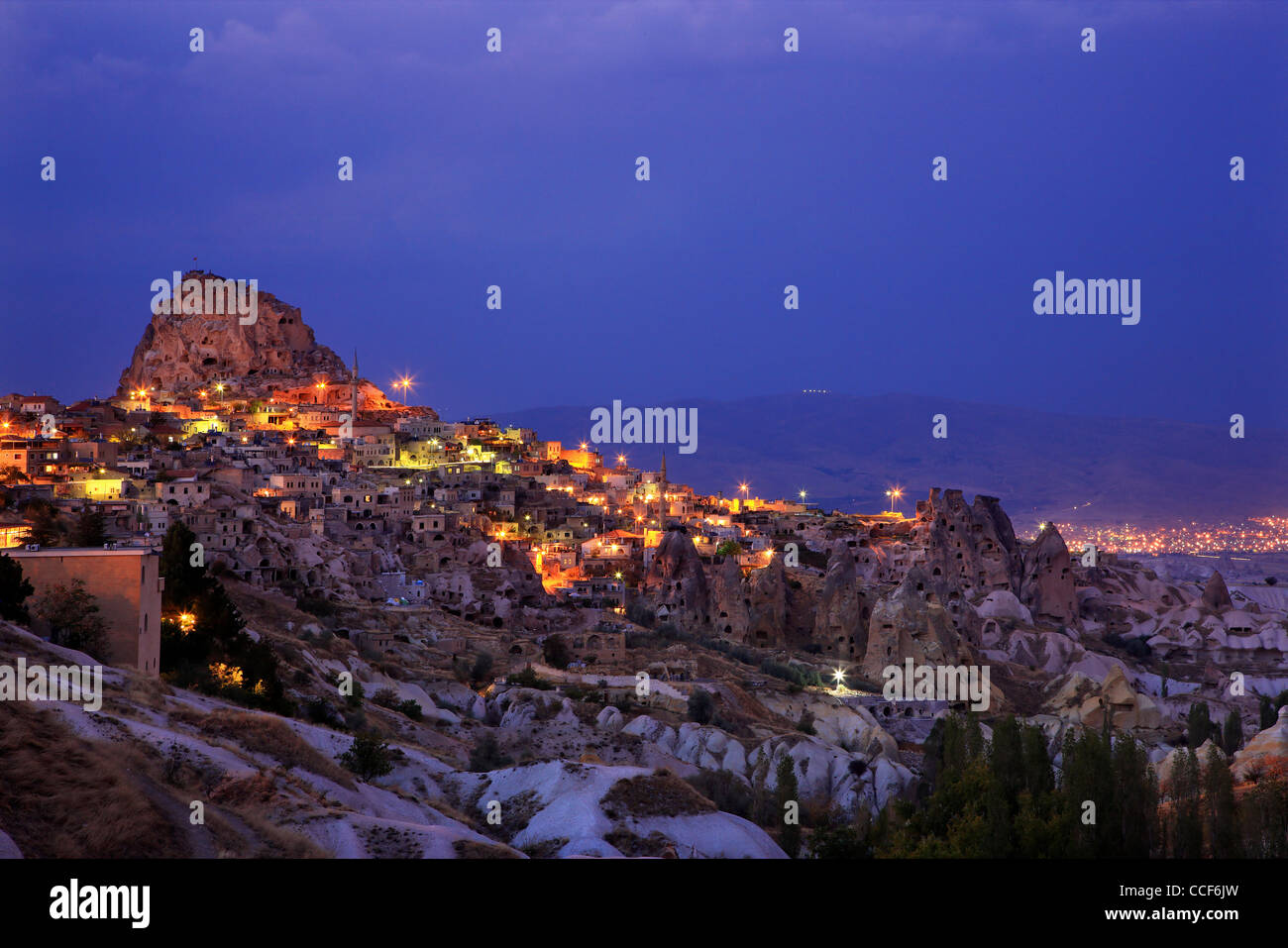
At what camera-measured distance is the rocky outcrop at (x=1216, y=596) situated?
209 feet

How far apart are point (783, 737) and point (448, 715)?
892cm

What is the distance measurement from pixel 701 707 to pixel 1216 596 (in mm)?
39342

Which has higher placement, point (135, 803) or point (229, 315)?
point (229, 315)

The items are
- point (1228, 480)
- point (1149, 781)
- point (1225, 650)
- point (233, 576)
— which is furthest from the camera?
point (1228, 480)

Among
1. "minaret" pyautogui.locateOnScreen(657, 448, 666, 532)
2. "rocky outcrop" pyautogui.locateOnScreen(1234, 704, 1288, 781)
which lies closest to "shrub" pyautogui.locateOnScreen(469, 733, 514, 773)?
"rocky outcrop" pyautogui.locateOnScreen(1234, 704, 1288, 781)

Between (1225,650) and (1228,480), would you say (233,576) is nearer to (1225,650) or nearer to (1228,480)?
(1225,650)

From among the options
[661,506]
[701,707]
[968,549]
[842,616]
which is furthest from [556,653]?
[661,506]

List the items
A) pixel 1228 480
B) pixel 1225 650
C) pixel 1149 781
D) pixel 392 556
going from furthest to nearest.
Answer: pixel 1228 480, pixel 1225 650, pixel 392 556, pixel 1149 781

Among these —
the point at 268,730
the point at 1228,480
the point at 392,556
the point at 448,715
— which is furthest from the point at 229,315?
the point at 1228,480

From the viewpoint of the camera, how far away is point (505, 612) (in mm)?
50719

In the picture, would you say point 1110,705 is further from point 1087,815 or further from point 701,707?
point 1087,815

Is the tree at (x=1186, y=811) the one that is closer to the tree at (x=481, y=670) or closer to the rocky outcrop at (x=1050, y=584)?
the tree at (x=481, y=670)

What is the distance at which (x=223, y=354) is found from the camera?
342ft

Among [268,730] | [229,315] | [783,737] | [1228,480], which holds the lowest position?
[783,737]
